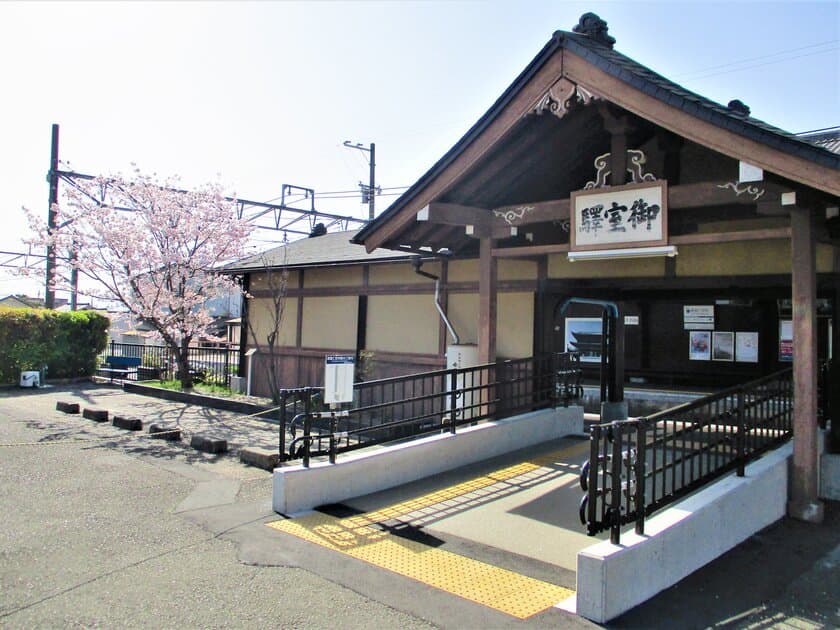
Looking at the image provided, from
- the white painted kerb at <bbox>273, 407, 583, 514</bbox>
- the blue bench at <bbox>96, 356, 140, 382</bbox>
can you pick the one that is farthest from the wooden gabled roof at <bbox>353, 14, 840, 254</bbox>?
the blue bench at <bbox>96, 356, 140, 382</bbox>

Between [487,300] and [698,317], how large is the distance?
198 inches

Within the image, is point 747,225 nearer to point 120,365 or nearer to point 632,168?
point 632,168

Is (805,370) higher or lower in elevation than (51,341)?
higher

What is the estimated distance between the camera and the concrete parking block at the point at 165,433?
9.26m

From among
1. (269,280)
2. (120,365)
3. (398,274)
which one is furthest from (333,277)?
(120,365)

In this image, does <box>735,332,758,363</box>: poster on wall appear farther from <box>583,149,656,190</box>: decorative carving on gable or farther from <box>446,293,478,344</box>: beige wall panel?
<box>583,149,656,190</box>: decorative carving on gable

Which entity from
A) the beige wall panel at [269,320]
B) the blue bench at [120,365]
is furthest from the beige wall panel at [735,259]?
the blue bench at [120,365]

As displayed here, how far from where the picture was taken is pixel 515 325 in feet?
33.2

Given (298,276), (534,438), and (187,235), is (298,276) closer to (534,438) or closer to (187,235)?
(187,235)

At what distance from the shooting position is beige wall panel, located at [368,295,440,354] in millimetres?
11328

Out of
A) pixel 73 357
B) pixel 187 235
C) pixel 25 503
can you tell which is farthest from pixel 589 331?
pixel 73 357

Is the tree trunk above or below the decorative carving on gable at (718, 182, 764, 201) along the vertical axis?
below

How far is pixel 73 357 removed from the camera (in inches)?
711

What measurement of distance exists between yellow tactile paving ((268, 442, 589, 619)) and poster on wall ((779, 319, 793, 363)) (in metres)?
6.58
